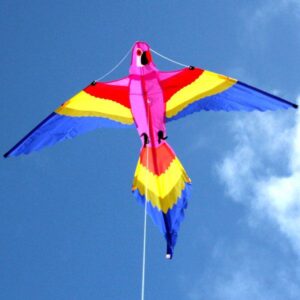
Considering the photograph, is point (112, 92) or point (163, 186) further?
point (112, 92)

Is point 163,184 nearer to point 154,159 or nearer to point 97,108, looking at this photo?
point 154,159

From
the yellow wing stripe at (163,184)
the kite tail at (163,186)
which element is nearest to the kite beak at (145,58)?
the kite tail at (163,186)

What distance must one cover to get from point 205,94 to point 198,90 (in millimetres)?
116

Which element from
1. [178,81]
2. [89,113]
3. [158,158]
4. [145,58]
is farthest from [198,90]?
[89,113]

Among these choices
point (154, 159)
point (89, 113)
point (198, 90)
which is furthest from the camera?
point (89, 113)

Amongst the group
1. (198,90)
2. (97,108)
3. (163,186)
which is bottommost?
(163,186)

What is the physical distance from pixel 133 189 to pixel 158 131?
0.84 metres

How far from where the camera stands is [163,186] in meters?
6.91

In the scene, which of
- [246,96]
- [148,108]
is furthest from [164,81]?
[246,96]

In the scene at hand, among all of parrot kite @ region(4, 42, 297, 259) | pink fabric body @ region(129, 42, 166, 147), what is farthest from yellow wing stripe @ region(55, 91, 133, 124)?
pink fabric body @ region(129, 42, 166, 147)

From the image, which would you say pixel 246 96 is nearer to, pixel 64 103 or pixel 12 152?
pixel 64 103

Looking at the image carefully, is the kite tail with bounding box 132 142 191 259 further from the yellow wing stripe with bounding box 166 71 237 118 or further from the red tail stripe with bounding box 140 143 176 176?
the yellow wing stripe with bounding box 166 71 237 118

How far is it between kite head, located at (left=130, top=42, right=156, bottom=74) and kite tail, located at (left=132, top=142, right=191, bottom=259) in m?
1.02

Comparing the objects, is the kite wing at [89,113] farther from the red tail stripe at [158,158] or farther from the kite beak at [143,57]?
the red tail stripe at [158,158]
